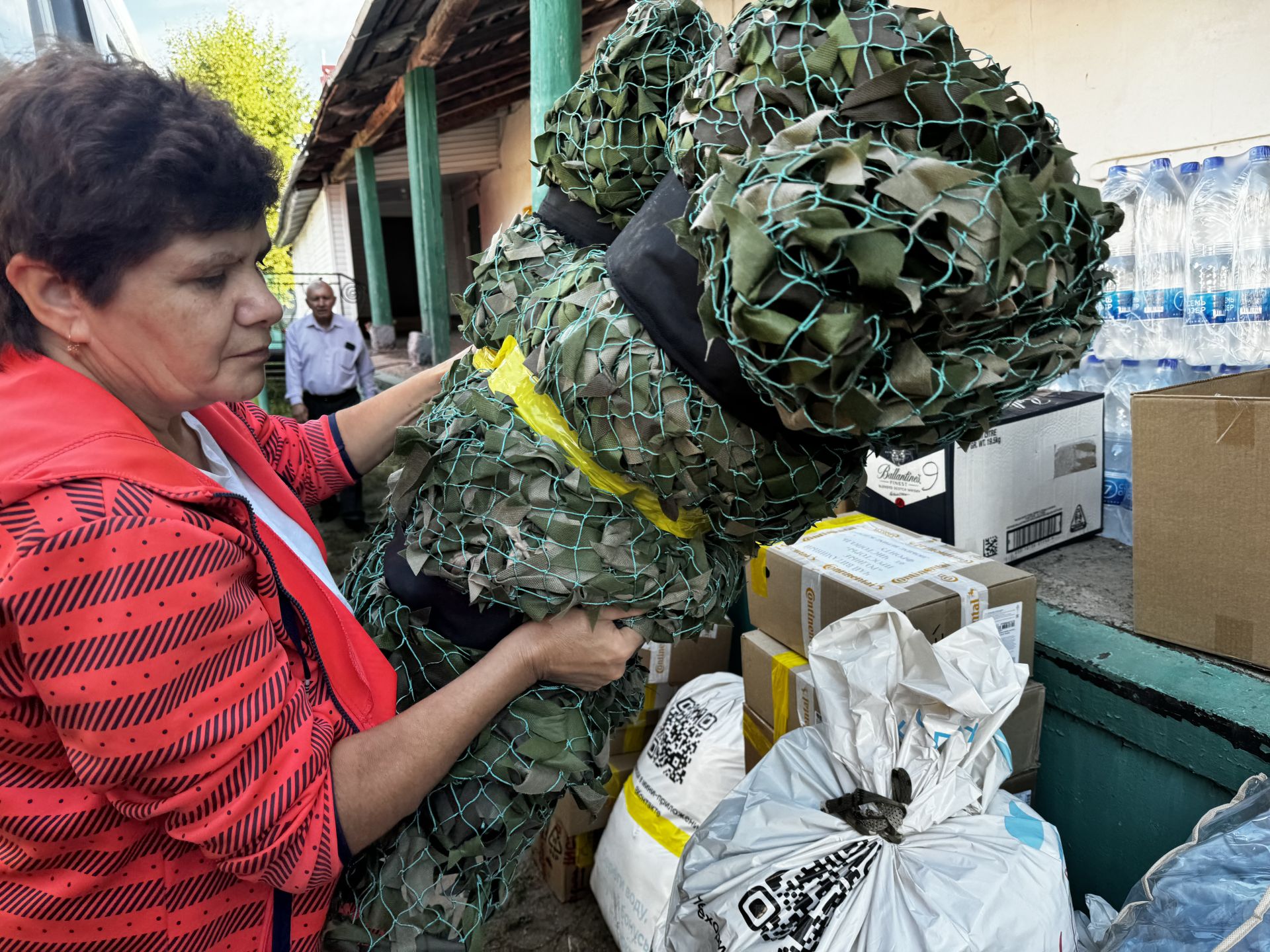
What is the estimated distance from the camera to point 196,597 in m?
0.87

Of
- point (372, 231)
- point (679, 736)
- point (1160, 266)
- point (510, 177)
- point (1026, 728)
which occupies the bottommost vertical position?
point (679, 736)

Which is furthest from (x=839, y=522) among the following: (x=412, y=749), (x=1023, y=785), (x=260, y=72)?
(x=260, y=72)

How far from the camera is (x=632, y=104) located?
3.81 ft

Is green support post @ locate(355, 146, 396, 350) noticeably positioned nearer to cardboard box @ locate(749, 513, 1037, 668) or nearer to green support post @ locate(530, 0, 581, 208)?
green support post @ locate(530, 0, 581, 208)

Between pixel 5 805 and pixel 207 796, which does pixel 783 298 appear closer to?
pixel 207 796

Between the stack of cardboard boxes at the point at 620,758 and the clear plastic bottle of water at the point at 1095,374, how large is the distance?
5.49 ft

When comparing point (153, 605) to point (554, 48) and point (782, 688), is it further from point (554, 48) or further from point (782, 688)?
point (554, 48)

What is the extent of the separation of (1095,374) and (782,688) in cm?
194

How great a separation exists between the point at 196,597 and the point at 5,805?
0.34m

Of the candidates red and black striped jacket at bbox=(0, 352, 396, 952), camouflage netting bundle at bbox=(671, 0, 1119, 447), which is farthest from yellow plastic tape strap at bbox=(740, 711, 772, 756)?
camouflage netting bundle at bbox=(671, 0, 1119, 447)

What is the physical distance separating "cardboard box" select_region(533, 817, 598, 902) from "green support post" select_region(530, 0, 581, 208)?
7.44 ft

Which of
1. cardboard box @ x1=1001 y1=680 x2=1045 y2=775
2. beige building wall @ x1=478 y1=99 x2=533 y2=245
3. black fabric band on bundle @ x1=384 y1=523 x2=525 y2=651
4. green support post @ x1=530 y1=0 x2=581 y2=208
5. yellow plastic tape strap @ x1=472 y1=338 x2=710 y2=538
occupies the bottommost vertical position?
cardboard box @ x1=1001 y1=680 x2=1045 y2=775

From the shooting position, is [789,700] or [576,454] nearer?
[576,454]

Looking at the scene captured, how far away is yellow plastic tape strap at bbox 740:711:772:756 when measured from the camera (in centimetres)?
207
